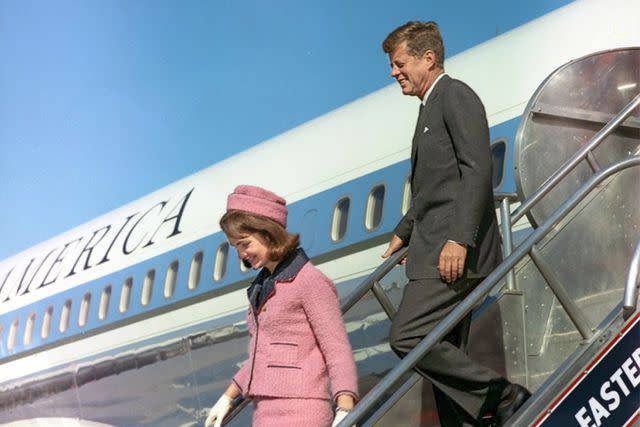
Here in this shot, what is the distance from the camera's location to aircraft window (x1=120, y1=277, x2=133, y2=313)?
12266mm

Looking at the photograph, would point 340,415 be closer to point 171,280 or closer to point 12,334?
point 171,280

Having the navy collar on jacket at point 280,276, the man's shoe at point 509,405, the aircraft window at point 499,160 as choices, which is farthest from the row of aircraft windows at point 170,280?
the navy collar on jacket at point 280,276

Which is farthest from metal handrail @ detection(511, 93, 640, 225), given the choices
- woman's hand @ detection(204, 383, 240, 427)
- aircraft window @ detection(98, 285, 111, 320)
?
aircraft window @ detection(98, 285, 111, 320)

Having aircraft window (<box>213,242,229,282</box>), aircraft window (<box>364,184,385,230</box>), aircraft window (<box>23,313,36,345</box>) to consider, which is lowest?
aircraft window (<box>364,184,385,230</box>)

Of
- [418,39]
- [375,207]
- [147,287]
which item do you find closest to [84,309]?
[147,287]

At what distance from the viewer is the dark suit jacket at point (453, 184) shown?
15.1ft

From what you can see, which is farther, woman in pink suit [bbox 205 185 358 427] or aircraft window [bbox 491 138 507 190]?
aircraft window [bbox 491 138 507 190]

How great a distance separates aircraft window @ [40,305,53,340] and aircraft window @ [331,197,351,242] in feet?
18.4

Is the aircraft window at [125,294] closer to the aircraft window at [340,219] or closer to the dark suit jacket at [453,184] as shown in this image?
the aircraft window at [340,219]

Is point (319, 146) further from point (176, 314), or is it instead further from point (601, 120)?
point (601, 120)

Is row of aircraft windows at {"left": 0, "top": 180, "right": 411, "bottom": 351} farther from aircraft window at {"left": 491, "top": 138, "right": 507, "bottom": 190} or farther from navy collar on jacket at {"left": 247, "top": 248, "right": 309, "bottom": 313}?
navy collar on jacket at {"left": 247, "top": 248, "right": 309, "bottom": 313}

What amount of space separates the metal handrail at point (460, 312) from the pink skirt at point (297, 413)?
118 mm

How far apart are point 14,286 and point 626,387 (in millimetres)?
11690

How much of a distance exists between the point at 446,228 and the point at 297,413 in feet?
3.45
